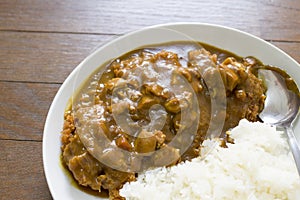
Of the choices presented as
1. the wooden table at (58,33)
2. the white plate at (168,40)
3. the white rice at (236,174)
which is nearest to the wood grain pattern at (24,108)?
the wooden table at (58,33)

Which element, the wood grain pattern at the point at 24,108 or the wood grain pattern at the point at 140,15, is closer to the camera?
the wood grain pattern at the point at 24,108

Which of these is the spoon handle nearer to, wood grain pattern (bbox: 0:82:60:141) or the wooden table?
the wooden table

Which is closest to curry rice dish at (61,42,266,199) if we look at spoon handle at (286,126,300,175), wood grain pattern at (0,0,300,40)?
spoon handle at (286,126,300,175)

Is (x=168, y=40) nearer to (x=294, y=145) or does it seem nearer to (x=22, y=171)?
(x=294, y=145)

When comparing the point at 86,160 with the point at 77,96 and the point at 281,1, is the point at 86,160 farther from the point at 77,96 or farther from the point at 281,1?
the point at 281,1

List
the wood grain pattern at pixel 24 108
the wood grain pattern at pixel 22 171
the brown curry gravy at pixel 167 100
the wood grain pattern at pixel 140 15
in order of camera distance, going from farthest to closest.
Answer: the wood grain pattern at pixel 140 15
the wood grain pattern at pixel 24 108
the wood grain pattern at pixel 22 171
the brown curry gravy at pixel 167 100

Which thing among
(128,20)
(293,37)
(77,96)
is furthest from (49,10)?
(293,37)

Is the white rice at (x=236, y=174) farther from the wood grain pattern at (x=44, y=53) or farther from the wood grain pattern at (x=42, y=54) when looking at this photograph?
the wood grain pattern at (x=42, y=54)
